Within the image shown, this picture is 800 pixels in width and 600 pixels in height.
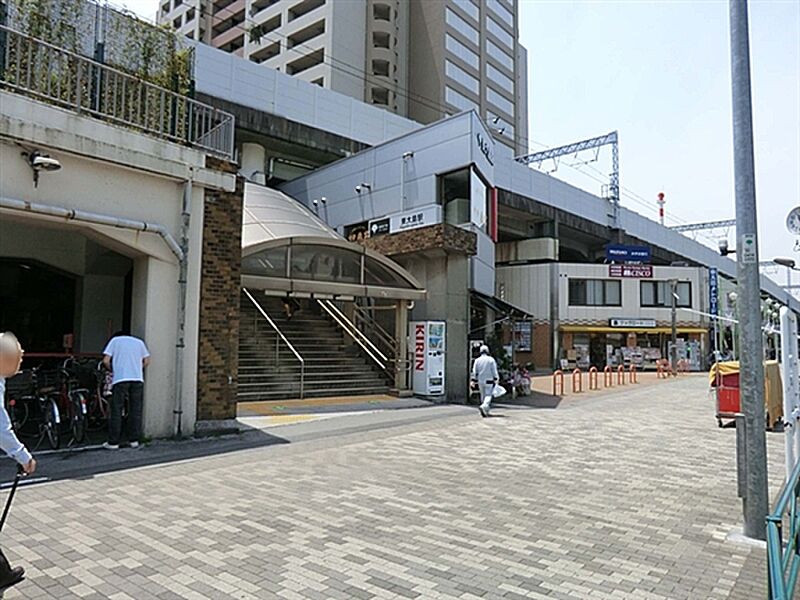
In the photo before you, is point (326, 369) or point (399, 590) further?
point (326, 369)

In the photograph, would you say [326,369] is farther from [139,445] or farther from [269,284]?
[139,445]

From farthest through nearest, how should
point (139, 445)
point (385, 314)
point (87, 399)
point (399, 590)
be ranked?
point (385, 314) → point (87, 399) → point (139, 445) → point (399, 590)

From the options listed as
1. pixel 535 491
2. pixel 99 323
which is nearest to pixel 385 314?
pixel 99 323

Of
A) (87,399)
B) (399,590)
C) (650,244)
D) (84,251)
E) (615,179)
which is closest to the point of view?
(399,590)

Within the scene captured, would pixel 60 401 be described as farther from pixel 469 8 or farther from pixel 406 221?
pixel 469 8

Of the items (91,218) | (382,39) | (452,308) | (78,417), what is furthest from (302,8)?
(78,417)

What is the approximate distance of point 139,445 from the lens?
27.6ft

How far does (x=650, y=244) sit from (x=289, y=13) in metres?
36.0

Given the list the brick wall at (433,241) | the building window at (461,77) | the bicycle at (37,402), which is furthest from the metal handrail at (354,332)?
the building window at (461,77)

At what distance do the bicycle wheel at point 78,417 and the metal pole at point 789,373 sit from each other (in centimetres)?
838

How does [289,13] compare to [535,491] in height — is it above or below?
above

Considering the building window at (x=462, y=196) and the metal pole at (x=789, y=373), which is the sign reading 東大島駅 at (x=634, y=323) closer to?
the building window at (x=462, y=196)

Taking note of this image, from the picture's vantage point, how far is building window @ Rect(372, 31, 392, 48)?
172 ft

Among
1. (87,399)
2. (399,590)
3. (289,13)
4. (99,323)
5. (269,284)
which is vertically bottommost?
(399,590)
